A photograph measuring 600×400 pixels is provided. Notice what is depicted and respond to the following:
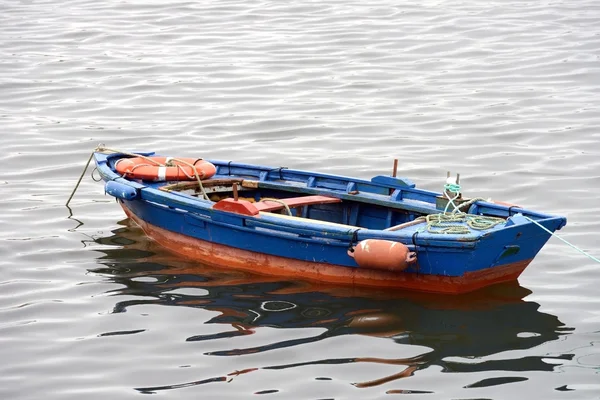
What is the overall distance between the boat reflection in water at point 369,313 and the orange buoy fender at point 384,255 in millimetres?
507

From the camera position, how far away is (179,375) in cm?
834

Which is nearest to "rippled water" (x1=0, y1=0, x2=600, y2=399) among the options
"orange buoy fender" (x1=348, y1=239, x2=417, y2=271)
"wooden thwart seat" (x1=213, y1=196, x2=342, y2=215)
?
"orange buoy fender" (x1=348, y1=239, x2=417, y2=271)

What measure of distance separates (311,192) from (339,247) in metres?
1.75

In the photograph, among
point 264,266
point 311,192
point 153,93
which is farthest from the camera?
point 153,93

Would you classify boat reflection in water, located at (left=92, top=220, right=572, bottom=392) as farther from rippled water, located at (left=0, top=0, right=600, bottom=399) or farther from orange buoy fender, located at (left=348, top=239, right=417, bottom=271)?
orange buoy fender, located at (left=348, top=239, right=417, bottom=271)

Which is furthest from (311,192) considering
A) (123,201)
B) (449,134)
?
(449,134)

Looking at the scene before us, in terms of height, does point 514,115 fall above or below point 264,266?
above

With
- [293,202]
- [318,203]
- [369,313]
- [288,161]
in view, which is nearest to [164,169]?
[293,202]

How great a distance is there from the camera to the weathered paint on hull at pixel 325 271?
9.73 m

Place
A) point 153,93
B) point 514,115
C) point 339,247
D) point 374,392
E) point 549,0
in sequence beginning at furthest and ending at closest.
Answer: point 549,0, point 153,93, point 514,115, point 339,247, point 374,392

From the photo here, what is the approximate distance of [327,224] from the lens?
1007 centimetres

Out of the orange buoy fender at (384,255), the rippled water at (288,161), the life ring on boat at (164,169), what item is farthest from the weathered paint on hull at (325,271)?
the life ring on boat at (164,169)

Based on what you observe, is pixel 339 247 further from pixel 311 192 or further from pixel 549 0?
pixel 549 0

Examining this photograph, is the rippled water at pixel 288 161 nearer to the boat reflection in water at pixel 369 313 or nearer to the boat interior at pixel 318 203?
the boat reflection in water at pixel 369 313
